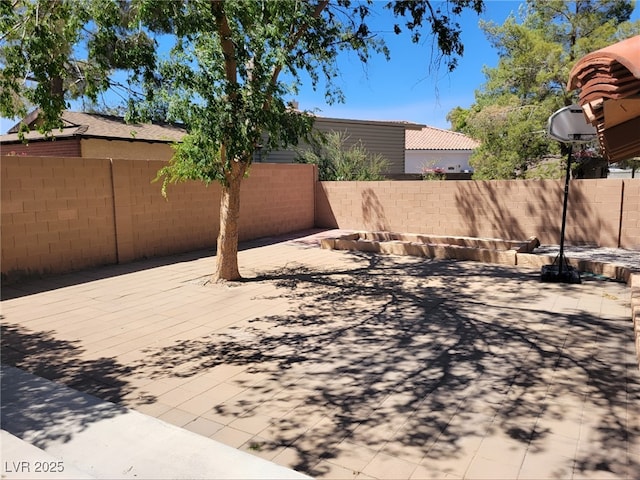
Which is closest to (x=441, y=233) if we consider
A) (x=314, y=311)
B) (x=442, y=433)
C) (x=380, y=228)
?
(x=380, y=228)

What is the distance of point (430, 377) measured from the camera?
14.4ft

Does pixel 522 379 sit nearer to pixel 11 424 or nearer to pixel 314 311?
pixel 314 311

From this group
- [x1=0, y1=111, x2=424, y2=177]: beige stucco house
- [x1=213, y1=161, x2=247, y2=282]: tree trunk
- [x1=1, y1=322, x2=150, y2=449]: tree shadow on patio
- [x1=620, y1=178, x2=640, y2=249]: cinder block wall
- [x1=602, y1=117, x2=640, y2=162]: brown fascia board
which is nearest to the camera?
[x1=1, y1=322, x2=150, y2=449]: tree shadow on patio

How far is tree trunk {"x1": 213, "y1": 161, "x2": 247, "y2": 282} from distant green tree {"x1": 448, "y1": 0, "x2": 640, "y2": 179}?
12.0 metres

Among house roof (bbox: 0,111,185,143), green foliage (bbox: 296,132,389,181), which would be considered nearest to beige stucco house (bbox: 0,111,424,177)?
house roof (bbox: 0,111,185,143)

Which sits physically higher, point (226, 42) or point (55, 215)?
point (226, 42)

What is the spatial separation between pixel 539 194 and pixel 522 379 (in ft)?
Answer: 28.6

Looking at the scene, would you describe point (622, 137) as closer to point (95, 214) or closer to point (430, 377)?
point (430, 377)

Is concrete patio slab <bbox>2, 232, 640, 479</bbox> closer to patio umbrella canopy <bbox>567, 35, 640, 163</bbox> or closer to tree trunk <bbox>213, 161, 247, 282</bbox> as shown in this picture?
tree trunk <bbox>213, 161, 247, 282</bbox>

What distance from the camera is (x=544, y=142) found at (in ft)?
54.3

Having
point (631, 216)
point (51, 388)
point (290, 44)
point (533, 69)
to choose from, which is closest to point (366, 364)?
point (51, 388)

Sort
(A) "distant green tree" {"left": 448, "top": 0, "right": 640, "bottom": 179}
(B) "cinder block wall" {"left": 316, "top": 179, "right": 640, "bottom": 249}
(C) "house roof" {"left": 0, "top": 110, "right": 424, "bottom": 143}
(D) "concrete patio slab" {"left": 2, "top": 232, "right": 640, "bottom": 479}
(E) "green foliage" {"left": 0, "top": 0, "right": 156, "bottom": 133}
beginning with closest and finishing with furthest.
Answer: (D) "concrete patio slab" {"left": 2, "top": 232, "right": 640, "bottom": 479}, (E) "green foliage" {"left": 0, "top": 0, "right": 156, "bottom": 133}, (B) "cinder block wall" {"left": 316, "top": 179, "right": 640, "bottom": 249}, (C) "house roof" {"left": 0, "top": 110, "right": 424, "bottom": 143}, (A) "distant green tree" {"left": 448, "top": 0, "right": 640, "bottom": 179}

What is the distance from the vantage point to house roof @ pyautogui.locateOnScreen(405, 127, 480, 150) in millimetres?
36531

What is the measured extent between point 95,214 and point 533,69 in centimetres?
1464
